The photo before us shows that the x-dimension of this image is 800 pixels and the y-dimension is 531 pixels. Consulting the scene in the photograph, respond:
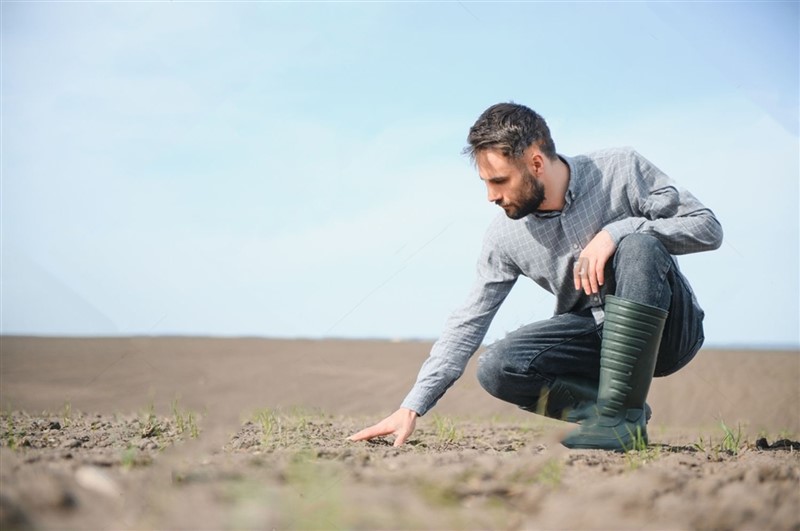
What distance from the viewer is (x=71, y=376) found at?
625 centimetres

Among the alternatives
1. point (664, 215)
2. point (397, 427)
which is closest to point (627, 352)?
point (664, 215)

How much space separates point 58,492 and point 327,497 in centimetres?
57

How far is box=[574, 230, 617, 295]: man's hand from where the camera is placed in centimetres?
262

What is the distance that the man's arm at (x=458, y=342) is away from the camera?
2.81m

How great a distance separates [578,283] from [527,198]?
365 mm

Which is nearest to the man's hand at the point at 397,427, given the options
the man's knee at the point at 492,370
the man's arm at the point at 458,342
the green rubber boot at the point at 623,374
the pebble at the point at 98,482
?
the man's arm at the point at 458,342

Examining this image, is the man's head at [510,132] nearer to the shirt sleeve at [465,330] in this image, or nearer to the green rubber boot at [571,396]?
the shirt sleeve at [465,330]

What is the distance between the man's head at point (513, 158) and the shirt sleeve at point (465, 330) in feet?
1.06

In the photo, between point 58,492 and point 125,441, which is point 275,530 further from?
point 125,441

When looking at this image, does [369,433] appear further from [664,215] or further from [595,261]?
[664,215]

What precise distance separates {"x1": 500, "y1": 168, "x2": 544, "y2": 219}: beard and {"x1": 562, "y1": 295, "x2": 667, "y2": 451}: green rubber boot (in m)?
0.48

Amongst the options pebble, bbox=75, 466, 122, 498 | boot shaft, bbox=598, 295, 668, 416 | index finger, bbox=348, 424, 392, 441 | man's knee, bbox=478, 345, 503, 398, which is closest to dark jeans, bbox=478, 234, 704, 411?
man's knee, bbox=478, 345, 503, 398

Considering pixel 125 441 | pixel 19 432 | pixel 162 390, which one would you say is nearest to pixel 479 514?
pixel 125 441

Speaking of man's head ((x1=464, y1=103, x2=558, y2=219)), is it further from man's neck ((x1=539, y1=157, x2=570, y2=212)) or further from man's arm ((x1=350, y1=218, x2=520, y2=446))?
man's arm ((x1=350, y1=218, x2=520, y2=446))
